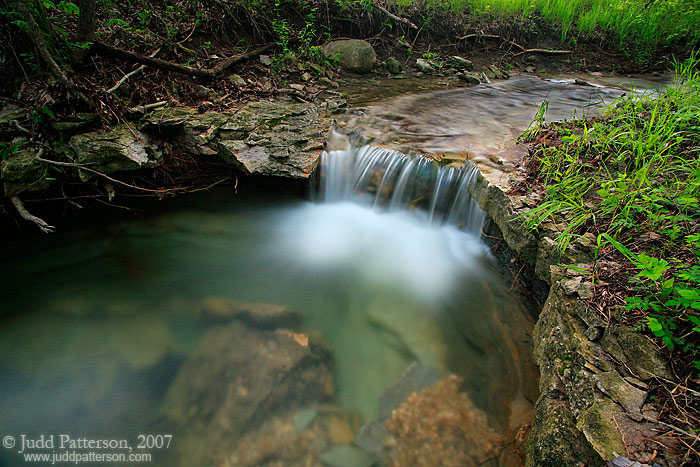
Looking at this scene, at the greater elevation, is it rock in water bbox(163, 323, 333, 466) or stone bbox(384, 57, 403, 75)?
stone bbox(384, 57, 403, 75)

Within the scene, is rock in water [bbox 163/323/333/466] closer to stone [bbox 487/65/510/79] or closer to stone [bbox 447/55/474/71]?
stone [bbox 447/55/474/71]

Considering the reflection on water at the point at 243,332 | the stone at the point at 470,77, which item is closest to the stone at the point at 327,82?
the stone at the point at 470,77

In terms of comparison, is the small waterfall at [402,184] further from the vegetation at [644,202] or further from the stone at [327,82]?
the stone at [327,82]

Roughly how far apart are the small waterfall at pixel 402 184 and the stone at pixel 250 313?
1.94 metres

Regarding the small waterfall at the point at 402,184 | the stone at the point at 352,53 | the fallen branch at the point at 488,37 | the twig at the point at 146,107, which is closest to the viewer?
the twig at the point at 146,107

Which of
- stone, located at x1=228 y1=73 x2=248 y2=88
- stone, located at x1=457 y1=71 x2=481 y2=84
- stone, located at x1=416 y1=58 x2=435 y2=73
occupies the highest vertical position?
stone, located at x1=416 y1=58 x2=435 y2=73

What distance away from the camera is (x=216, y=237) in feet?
12.3

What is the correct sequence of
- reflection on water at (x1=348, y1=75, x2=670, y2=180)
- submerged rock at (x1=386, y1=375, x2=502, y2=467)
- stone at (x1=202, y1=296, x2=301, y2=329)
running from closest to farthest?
submerged rock at (x1=386, y1=375, x2=502, y2=467) → stone at (x1=202, y1=296, x2=301, y2=329) → reflection on water at (x1=348, y1=75, x2=670, y2=180)

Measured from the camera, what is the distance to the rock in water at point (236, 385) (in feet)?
7.00

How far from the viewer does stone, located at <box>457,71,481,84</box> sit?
756 centimetres

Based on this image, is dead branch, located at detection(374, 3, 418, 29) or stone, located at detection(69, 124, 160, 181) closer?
stone, located at detection(69, 124, 160, 181)

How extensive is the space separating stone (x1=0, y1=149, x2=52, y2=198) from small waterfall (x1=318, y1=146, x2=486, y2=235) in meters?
2.98

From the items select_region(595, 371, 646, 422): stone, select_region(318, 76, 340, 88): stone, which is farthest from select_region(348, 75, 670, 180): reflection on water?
select_region(595, 371, 646, 422): stone

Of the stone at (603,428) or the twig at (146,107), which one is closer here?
the stone at (603,428)
